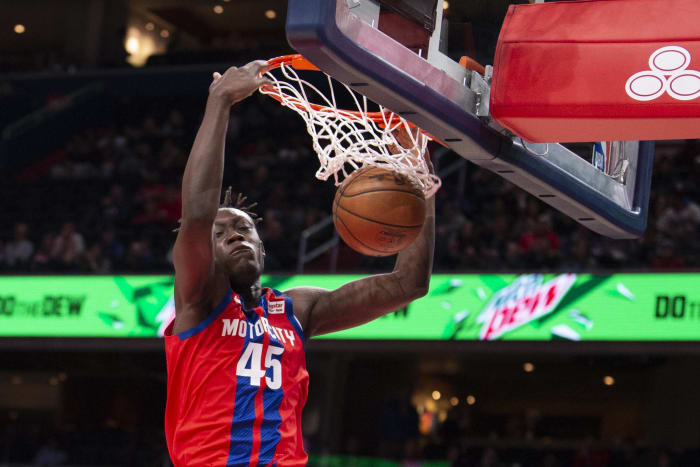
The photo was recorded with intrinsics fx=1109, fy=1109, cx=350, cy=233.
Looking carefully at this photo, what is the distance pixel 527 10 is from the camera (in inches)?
138

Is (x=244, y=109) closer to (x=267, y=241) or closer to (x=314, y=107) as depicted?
(x=267, y=241)

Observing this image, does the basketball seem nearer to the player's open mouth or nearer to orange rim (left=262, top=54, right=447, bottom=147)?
orange rim (left=262, top=54, right=447, bottom=147)

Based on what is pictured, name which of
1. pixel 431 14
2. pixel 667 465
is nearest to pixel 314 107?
pixel 431 14

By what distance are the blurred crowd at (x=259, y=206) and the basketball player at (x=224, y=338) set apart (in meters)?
6.97

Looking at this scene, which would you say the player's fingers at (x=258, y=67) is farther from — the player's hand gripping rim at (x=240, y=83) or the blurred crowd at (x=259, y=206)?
the blurred crowd at (x=259, y=206)

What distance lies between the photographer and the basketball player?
3.34m

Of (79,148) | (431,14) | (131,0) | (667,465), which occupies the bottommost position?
(667,465)

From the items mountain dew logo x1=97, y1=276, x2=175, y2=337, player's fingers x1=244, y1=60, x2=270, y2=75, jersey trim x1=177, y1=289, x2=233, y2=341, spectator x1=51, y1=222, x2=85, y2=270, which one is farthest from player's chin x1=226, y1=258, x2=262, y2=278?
spectator x1=51, y1=222, x2=85, y2=270

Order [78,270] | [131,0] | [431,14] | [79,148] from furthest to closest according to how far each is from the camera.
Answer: [131,0]
[79,148]
[78,270]
[431,14]

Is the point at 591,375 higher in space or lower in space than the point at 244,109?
lower

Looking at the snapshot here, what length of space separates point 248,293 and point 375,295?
486 mm

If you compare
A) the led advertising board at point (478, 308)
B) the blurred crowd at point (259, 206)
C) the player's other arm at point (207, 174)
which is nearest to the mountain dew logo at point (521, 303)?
the led advertising board at point (478, 308)

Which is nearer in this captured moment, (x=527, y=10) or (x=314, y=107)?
(x=527, y=10)

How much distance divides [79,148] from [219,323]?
15.7 metres
